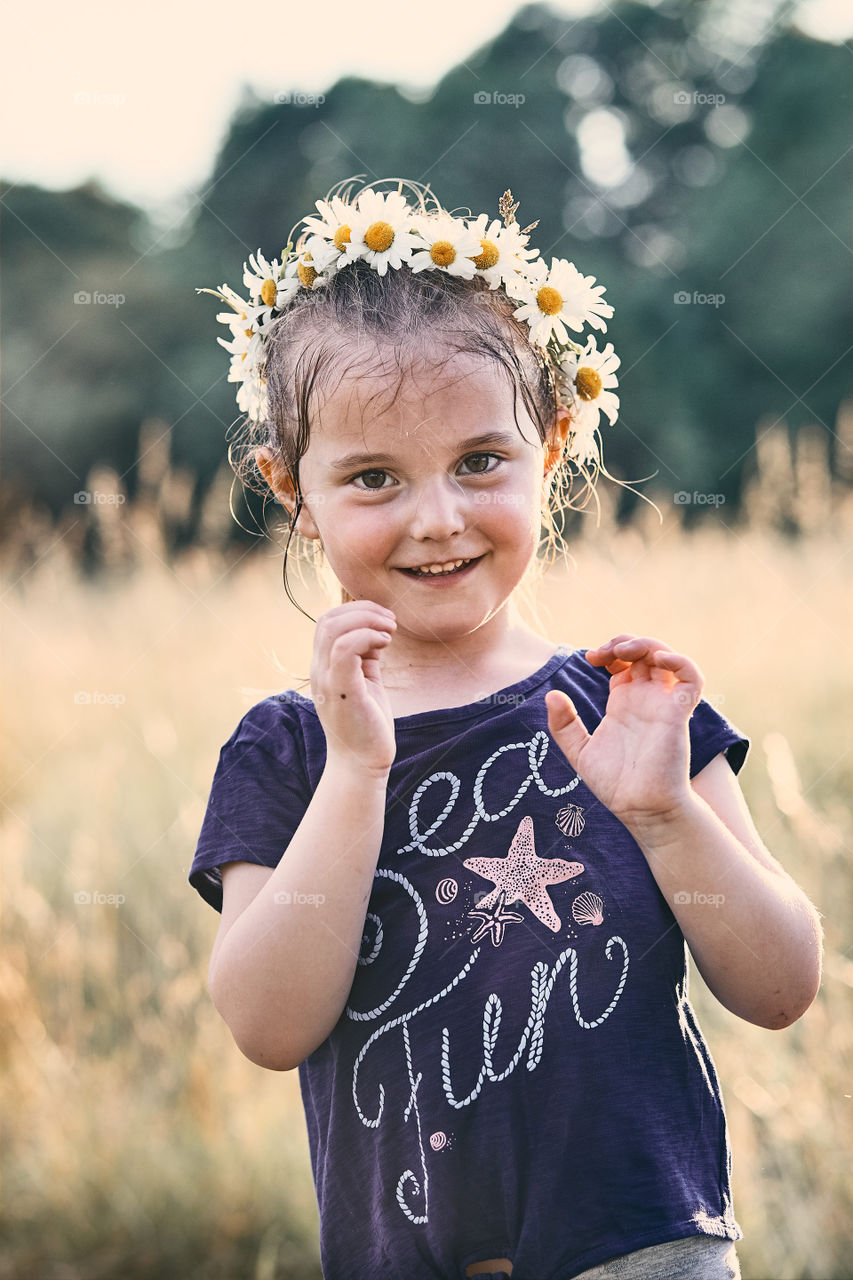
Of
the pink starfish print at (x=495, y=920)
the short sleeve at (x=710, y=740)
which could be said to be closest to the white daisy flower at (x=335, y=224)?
the short sleeve at (x=710, y=740)

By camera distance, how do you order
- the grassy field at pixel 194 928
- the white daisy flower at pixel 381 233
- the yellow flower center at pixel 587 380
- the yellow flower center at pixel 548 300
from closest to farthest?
the white daisy flower at pixel 381 233
the yellow flower center at pixel 548 300
the yellow flower center at pixel 587 380
the grassy field at pixel 194 928

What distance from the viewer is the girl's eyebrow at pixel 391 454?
1486 millimetres

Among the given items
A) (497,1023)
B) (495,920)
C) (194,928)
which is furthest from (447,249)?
(194,928)

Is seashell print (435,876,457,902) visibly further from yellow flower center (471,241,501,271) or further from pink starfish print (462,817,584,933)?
yellow flower center (471,241,501,271)

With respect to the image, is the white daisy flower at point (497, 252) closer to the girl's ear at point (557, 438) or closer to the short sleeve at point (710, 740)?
the girl's ear at point (557, 438)

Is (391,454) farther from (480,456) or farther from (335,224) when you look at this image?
(335,224)

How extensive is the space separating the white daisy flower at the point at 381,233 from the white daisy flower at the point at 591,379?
1.10 feet

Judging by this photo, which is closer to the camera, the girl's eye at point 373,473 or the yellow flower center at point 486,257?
the girl's eye at point 373,473

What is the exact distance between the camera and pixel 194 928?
3.37m

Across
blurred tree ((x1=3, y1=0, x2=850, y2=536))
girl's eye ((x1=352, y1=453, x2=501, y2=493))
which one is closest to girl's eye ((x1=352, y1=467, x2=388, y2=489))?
girl's eye ((x1=352, y1=453, x2=501, y2=493))

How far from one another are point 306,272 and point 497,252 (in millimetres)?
294

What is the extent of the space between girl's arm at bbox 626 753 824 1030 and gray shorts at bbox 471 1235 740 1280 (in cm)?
28

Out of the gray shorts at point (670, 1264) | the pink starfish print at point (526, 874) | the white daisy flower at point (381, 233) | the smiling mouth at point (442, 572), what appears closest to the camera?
the gray shorts at point (670, 1264)

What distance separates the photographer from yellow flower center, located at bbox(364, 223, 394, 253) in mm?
1669
